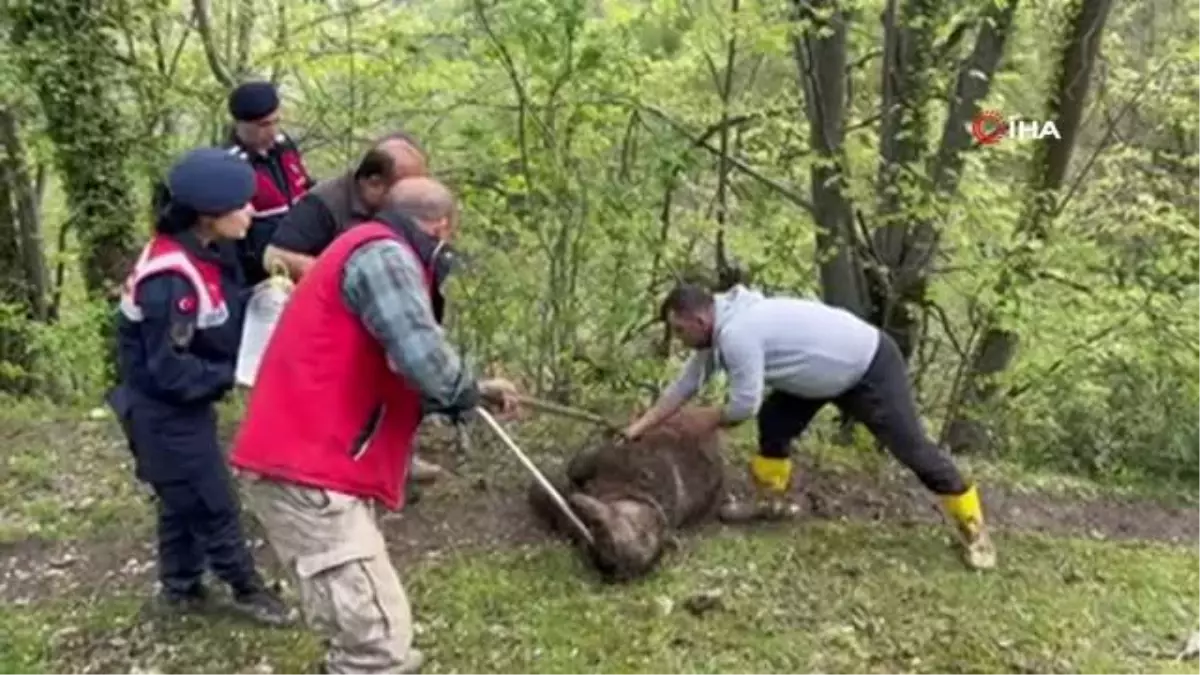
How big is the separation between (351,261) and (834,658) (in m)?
2.39

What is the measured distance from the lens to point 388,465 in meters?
3.95

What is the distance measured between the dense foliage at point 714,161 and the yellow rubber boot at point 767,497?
1.29 metres

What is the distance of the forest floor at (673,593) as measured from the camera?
4848 mm

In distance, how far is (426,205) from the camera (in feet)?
12.6

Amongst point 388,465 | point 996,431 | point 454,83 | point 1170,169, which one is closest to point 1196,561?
point 996,431

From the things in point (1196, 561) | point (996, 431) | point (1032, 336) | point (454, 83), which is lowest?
point (996, 431)

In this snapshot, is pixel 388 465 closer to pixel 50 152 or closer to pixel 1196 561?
pixel 1196 561

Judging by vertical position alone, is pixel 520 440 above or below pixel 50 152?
below

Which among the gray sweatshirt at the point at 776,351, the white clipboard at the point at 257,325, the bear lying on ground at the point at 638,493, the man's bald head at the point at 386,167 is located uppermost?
the man's bald head at the point at 386,167

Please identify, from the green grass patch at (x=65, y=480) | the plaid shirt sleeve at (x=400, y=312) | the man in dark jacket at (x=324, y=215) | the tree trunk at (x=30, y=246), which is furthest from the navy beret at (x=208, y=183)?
the tree trunk at (x=30, y=246)

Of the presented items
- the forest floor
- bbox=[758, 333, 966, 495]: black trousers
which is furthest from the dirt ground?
bbox=[758, 333, 966, 495]: black trousers

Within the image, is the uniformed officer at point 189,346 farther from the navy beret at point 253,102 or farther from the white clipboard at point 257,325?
the navy beret at point 253,102

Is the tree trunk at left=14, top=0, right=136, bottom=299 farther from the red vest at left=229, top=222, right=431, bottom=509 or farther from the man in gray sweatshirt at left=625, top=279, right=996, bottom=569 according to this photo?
the red vest at left=229, top=222, right=431, bottom=509

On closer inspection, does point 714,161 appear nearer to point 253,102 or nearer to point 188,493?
point 253,102
